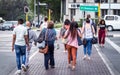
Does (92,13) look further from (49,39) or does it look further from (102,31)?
(49,39)

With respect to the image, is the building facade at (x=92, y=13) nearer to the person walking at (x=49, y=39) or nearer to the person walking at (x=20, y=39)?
the person walking at (x=49, y=39)

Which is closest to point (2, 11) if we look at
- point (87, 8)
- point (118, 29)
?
point (118, 29)

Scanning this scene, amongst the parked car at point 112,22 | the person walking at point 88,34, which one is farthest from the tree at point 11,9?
the person walking at point 88,34

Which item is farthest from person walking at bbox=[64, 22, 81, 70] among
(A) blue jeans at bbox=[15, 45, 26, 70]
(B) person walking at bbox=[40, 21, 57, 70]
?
(A) blue jeans at bbox=[15, 45, 26, 70]

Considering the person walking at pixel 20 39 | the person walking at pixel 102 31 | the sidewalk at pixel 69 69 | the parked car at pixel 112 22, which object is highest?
the person walking at pixel 20 39

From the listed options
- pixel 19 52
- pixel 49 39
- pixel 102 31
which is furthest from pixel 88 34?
pixel 102 31

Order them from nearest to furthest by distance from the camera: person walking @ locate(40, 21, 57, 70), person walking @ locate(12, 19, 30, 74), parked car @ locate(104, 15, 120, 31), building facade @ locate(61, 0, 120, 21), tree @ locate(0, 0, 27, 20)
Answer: person walking @ locate(12, 19, 30, 74), person walking @ locate(40, 21, 57, 70), parked car @ locate(104, 15, 120, 31), building facade @ locate(61, 0, 120, 21), tree @ locate(0, 0, 27, 20)

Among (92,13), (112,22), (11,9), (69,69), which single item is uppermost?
(11,9)

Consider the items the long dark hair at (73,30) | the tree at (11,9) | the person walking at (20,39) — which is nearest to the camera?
the person walking at (20,39)

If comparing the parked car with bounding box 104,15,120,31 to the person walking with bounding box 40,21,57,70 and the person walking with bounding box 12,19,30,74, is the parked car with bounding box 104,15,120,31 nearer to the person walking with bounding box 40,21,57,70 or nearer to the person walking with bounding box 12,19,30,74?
the person walking with bounding box 40,21,57,70

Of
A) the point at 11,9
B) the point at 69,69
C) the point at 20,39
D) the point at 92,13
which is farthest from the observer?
the point at 11,9

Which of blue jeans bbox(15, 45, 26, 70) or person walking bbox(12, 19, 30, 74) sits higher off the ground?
person walking bbox(12, 19, 30, 74)

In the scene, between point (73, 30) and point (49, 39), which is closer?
point (49, 39)

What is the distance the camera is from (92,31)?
18.4m
